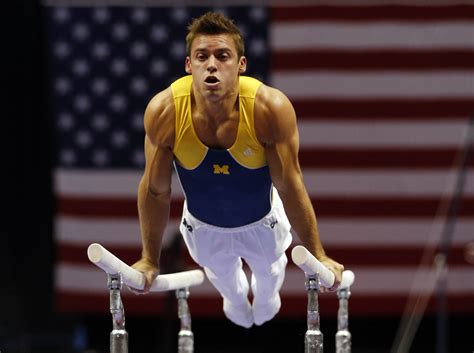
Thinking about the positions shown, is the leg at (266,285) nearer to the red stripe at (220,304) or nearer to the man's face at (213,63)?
the man's face at (213,63)

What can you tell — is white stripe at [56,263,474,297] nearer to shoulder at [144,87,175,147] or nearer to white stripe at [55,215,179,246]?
white stripe at [55,215,179,246]

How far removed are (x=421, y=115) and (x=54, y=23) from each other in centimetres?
337

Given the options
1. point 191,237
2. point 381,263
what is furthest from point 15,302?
point 191,237

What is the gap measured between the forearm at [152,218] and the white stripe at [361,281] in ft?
12.0

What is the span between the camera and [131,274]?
18.3ft

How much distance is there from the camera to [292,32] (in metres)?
9.84

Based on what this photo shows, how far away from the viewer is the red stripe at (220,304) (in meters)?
9.86

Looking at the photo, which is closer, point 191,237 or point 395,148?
point 191,237

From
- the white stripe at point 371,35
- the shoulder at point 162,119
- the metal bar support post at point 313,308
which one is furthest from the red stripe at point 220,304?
the metal bar support post at point 313,308

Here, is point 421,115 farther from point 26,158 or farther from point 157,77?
point 26,158

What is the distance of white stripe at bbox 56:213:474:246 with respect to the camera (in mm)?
9867

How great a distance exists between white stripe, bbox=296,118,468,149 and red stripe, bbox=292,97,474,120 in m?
0.05

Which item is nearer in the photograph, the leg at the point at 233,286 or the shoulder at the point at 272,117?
the shoulder at the point at 272,117

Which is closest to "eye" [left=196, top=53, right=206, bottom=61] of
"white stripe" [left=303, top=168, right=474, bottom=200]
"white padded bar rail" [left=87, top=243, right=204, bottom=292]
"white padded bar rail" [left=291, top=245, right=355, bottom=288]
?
"white padded bar rail" [left=87, top=243, right=204, bottom=292]
